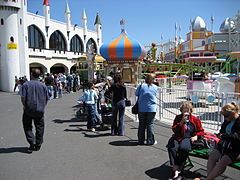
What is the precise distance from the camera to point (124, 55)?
13.5m

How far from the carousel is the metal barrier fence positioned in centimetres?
431

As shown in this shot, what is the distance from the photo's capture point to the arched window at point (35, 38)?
102 feet

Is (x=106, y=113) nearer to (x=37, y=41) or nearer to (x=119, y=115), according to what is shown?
(x=119, y=115)

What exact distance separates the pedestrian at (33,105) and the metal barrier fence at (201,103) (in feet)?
13.3

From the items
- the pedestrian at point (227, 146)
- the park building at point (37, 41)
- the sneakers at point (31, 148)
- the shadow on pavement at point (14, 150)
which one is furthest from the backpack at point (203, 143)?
the park building at point (37, 41)

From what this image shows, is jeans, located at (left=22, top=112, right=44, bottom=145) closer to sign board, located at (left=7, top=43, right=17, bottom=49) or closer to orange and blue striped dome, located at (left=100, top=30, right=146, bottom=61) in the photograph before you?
orange and blue striped dome, located at (left=100, top=30, right=146, bottom=61)

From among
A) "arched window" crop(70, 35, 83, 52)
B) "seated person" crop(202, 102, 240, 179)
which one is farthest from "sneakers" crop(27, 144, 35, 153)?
"arched window" crop(70, 35, 83, 52)

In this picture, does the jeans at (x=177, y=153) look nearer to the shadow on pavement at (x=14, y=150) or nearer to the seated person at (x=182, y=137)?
the seated person at (x=182, y=137)

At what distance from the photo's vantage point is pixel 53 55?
34.4 metres

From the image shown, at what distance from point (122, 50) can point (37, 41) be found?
22113 mm

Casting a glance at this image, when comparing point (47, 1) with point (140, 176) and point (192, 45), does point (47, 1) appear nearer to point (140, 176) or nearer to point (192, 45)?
point (140, 176)

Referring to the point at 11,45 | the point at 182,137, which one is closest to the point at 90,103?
the point at 182,137

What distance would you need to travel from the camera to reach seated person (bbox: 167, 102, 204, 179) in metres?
4.07

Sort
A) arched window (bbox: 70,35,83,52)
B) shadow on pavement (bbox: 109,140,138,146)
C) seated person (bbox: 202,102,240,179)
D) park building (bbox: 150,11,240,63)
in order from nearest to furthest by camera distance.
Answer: seated person (bbox: 202,102,240,179)
shadow on pavement (bbox: 109,140,138,146)
arched window (bbox: 70,35,83,52)
park building (bbox: 150,11,240,63)
